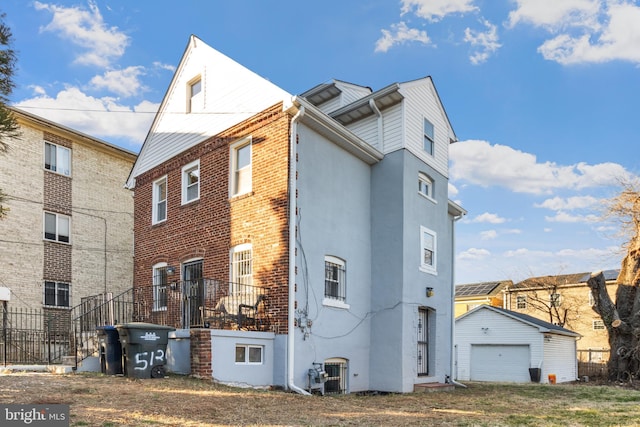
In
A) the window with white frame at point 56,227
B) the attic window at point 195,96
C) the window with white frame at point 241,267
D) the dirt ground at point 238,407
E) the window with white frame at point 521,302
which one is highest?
the attic window at point 195,96

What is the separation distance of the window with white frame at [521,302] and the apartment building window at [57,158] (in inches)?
1221

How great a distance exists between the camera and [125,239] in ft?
75.3

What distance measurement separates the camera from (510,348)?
→ 2528 centimetres

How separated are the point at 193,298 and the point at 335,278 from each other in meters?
3.73

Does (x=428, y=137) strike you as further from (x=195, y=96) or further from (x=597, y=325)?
(x=597, y=325)

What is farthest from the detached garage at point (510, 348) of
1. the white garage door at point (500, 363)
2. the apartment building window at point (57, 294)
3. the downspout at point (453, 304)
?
the apartment building window at point (57, 294)

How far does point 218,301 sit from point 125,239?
11.9 m

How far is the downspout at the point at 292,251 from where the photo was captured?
11.3 metres

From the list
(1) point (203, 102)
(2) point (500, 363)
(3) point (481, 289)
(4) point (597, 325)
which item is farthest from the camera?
(3) point (481, 289)

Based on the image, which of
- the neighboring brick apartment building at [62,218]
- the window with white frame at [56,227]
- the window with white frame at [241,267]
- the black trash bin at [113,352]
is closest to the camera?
the black trash bin at [113,352]

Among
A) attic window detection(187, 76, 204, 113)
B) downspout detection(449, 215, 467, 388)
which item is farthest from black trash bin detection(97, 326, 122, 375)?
downspout detection(449, 215, 467, 388)

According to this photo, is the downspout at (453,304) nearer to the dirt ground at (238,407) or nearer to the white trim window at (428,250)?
the white trim window at (428,250)

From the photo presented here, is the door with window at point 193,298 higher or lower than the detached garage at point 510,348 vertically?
higher

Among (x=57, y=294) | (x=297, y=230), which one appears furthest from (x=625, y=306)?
(x=57, y=294)
